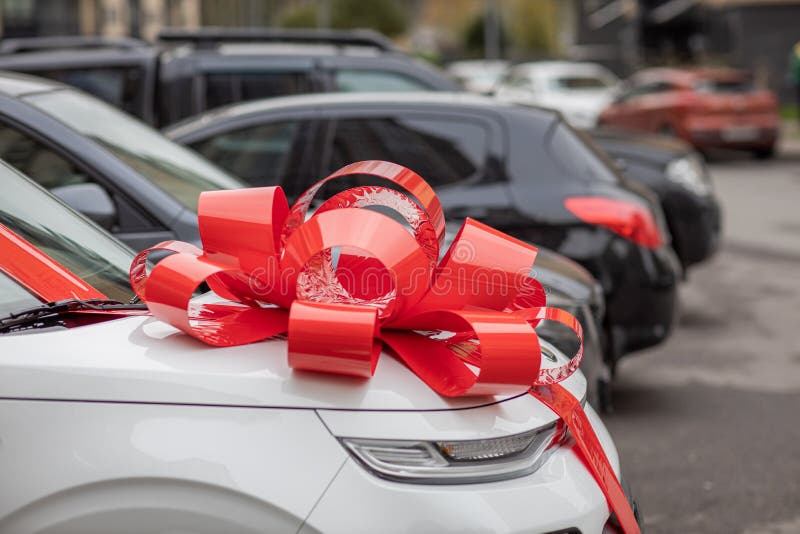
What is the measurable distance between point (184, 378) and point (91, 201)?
1763mm

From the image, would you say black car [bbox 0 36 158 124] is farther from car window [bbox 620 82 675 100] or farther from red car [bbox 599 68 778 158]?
car window [bbox 620 82 675 100]

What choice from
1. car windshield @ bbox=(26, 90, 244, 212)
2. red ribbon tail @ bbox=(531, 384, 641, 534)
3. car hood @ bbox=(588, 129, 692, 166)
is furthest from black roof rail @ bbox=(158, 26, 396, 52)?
red ribbon tail @ bbox=(531, 384, 641, 534)

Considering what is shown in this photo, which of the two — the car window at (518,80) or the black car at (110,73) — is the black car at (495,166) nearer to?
the black car at (110,73)

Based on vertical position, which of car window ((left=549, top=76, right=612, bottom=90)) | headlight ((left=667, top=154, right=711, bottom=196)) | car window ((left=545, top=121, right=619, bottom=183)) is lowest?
car window ((left=549, top=76, right=612, bottom=90))

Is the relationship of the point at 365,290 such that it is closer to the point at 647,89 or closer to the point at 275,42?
the point at 275,42

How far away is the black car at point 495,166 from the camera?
5.60 meters

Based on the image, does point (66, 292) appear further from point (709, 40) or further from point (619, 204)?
point (709, 40)

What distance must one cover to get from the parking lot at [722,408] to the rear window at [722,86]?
9.24 m

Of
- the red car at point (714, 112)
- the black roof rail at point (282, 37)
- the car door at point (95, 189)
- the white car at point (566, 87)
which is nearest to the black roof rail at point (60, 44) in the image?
the black roof rail at point (282, 37)

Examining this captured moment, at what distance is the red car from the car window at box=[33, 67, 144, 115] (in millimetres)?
13252

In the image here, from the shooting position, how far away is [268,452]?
215 cm

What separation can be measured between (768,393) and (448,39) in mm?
75438

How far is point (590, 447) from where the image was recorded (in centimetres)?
254

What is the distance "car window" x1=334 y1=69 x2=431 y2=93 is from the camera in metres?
7.71
